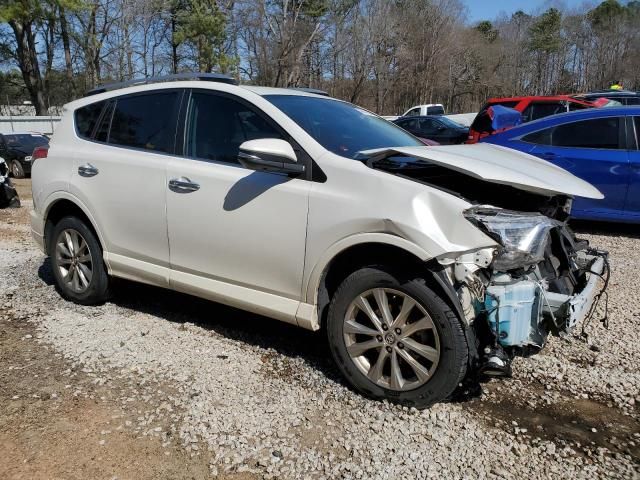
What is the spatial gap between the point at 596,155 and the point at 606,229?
49.1 inches

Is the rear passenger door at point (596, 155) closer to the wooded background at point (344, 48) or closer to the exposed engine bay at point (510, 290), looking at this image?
the exposed engine bay at point (510, 290)

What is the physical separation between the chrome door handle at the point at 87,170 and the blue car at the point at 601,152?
522 cm

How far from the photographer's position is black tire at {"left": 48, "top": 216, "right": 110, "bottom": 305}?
14.3 ft

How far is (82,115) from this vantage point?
4.57 m

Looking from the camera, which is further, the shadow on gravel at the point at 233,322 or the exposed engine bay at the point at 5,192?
the exposed engine bay at the point at 5,192

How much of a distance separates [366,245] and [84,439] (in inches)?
69.5

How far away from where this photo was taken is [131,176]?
3963mm

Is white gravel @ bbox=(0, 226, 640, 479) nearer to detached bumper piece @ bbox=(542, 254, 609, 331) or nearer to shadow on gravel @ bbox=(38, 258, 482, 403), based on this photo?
shadow on gravel @ bbox=(38, 258, 482, 403)

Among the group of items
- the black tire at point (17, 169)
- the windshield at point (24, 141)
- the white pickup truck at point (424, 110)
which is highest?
the white pickup truck at point (424, 110)

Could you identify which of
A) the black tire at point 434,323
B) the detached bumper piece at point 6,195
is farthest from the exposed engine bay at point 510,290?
the detached bumper piece at point 6,195

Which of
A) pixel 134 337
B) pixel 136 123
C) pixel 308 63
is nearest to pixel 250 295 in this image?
pixel 134 337

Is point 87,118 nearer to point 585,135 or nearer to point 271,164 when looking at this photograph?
point 271,164

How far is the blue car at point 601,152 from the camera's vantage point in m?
6.34

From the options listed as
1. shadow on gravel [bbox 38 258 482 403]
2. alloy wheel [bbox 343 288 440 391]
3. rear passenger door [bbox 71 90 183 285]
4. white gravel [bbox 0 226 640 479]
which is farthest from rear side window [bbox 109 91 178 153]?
alloy wheel [bbox 343 288 440 391]
